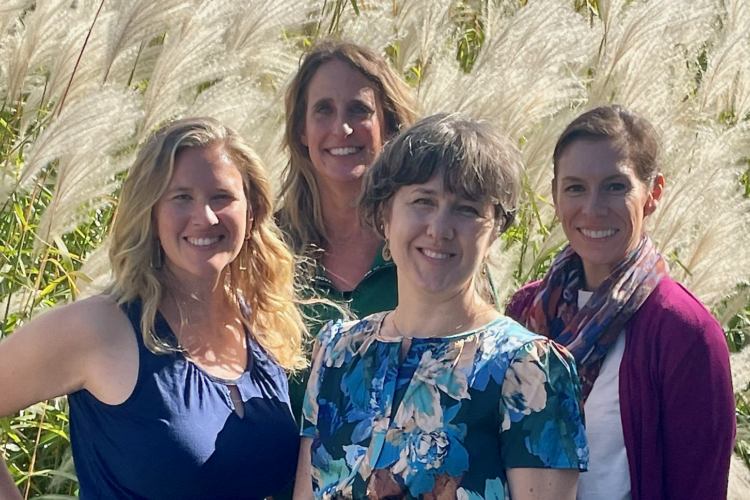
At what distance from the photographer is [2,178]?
384cm

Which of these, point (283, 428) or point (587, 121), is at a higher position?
point (587, 121)

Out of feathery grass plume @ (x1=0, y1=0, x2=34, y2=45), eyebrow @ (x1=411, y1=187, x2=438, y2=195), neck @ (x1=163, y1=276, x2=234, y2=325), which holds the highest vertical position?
feathery grass plume @ (x1=0, y1=0, x2=34, y2=45)

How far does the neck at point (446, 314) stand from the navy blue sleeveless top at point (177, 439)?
1.97 feet

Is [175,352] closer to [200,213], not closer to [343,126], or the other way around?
[200,213]

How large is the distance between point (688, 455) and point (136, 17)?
275 centimetres

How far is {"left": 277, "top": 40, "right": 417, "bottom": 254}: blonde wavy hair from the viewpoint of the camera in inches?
137

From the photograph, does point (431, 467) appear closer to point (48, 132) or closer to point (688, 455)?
point (688, 455)

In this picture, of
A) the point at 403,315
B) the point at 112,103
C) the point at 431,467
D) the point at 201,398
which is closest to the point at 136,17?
the point at 112,103

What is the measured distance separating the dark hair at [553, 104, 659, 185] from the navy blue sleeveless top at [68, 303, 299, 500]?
3.60 ft

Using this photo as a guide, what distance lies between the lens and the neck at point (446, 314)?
2.37 meters

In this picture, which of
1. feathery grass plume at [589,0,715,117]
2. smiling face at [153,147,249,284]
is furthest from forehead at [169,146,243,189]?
feathery grass plume at [589,0,715,117]

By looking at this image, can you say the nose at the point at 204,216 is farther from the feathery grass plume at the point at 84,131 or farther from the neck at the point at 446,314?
the feathery grass plume at the point at 84,131

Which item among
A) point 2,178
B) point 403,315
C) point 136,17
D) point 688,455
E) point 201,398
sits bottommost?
point 688,455

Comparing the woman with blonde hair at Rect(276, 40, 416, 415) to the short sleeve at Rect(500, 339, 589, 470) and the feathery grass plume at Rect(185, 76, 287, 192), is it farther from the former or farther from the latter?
the short sleeve at Rect(500, 339, 589, 470)
